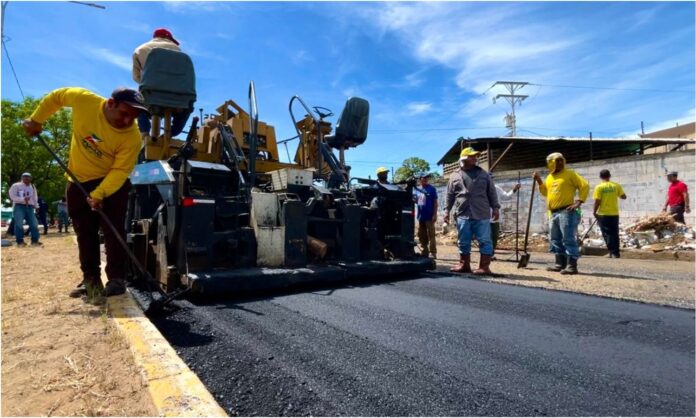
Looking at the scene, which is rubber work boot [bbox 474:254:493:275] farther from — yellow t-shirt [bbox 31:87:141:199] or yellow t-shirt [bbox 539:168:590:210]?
yellow t-shirt [bbox 31:87:141:199]

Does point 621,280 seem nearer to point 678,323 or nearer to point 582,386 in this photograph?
point 678,323

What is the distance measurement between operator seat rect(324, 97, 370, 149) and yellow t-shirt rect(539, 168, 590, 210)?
2646 mm

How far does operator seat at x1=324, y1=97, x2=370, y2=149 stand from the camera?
19.7 ft

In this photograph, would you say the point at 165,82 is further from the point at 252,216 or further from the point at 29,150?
the point at 29,150

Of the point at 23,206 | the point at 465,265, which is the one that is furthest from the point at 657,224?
the point at 23,206

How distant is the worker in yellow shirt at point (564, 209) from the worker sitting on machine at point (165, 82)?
4.30 metres

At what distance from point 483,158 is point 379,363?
20517mm

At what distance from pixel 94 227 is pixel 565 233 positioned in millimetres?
5130

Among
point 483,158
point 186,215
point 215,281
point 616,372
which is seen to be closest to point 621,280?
point 616,372

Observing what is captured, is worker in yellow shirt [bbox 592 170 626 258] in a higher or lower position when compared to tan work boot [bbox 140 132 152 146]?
lower

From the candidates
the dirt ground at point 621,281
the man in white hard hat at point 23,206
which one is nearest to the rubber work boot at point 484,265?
the dirt ground at point 621,281

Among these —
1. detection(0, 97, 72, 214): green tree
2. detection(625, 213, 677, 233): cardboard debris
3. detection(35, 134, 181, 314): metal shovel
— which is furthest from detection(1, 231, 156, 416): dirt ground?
detection(0, 97, 72, 214): green tree

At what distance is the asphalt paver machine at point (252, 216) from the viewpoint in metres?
3.59

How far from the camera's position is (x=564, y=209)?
5.30m
